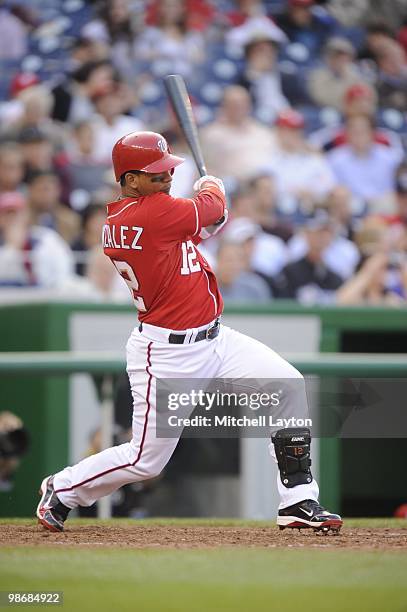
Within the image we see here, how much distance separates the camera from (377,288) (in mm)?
8453

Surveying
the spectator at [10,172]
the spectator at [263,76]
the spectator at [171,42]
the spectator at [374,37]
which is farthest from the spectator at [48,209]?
the spectator at [374,37]

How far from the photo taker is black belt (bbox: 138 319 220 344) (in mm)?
4332

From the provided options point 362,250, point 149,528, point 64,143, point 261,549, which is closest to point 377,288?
point 362,250

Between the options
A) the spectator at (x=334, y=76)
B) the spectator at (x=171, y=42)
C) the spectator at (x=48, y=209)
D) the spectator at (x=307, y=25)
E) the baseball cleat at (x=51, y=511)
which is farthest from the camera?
the spectator at (x=307, y=25)

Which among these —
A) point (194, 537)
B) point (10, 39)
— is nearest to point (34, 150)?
point (10, 39)

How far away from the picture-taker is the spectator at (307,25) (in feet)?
39.8

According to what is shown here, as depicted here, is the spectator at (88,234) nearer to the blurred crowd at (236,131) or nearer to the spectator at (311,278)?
the blurred crowd at (236,131)

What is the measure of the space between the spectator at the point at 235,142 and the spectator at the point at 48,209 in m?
1.63

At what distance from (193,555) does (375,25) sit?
9864mm

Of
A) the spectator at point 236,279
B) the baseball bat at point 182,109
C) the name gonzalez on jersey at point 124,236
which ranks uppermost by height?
the baseball bat at point 182,109

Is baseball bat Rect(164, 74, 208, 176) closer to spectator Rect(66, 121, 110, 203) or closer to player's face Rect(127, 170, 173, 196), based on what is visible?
player's face Rect(127, 170, 173, 196)

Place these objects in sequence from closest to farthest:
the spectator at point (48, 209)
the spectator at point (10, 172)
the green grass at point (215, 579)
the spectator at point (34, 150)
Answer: the green grass at point (215, 579) < the spectator at point (48, 209) < the spectator at point (10, 172) < the spectator at point (34, 150)

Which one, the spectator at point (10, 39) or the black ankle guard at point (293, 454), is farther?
the spectator at point (10, 39)

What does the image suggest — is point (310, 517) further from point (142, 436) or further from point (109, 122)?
point (109, 122)
